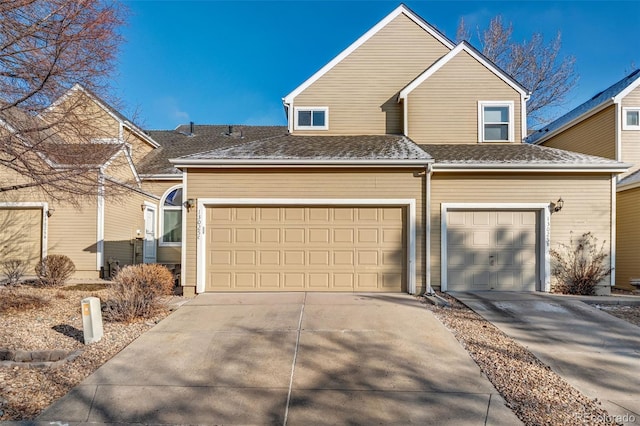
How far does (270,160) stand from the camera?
29.0ft

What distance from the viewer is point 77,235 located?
468 inches

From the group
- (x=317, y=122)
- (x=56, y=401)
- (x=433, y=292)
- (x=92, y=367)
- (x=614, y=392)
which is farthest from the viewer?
(x=317, y=122)

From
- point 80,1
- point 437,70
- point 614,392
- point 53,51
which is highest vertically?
point 437,70

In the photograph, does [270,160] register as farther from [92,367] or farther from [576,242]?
[576,242]

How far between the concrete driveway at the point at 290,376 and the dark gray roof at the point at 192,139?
10835mm

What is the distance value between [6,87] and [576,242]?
1339 centimetres

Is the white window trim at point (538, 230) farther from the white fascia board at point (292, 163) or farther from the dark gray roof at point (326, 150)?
the dark gray roof at point (326, 150)

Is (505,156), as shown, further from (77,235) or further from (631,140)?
(77,235)

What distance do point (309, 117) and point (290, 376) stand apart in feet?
32.4

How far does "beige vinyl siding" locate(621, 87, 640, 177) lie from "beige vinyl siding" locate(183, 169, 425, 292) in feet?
29.0

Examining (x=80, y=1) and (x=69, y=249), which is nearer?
(x=80, y=1)

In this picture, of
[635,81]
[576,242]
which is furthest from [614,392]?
[635,81]

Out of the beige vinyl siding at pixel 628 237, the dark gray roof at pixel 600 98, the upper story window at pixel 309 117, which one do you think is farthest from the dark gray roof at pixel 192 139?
the beige vinyl siding at pixel 628 237

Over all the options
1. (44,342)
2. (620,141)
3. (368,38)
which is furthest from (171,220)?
(620,141)
